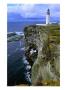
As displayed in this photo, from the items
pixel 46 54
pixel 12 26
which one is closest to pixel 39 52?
pixel 46 54

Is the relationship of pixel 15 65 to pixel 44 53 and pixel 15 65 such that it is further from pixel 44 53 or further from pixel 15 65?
pixel 44 53

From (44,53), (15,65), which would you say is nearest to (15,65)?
(15,65)

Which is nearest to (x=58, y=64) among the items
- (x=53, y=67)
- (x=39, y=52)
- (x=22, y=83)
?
(x=53, y=67)

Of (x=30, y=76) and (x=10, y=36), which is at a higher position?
(x=10, y=36)

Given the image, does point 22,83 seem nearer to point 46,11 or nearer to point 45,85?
point 45,85

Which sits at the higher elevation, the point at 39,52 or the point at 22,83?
the point at 39,52
